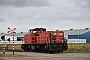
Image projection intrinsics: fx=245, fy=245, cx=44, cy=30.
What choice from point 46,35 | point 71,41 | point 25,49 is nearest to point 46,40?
point 46,35

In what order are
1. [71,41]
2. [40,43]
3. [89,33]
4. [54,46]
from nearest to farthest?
[54,46], [40,43], [71,41], [89,33]

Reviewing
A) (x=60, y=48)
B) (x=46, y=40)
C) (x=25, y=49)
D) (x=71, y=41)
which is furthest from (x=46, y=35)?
(x=71, y=41)

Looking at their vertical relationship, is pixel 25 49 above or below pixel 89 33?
below

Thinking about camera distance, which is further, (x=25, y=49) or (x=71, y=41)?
(x=71, y=41)

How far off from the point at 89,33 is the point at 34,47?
5641 cm

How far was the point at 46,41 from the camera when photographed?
99.0 feet

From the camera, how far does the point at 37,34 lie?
32.3 m

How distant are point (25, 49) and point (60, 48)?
8.23 meters

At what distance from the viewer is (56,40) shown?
99.6ft

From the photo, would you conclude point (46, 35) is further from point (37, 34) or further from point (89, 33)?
point (89, 33)

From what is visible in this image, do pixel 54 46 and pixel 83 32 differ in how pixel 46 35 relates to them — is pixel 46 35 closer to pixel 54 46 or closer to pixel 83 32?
pixel 54 46

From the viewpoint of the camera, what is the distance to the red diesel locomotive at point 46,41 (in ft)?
95.1

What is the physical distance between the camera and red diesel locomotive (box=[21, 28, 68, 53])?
2900 cm

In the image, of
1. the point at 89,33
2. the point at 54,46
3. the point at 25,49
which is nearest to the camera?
the point at 54,46
